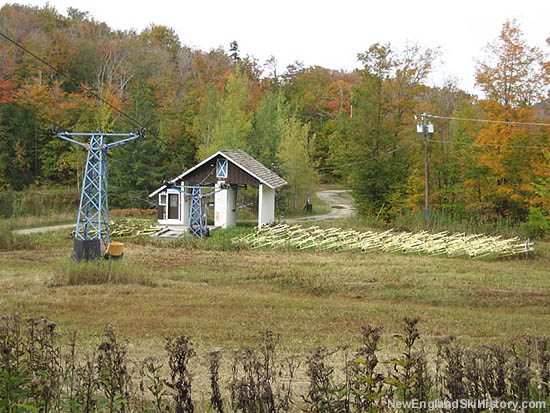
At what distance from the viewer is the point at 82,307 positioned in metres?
11.2

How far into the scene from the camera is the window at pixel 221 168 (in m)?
29.2

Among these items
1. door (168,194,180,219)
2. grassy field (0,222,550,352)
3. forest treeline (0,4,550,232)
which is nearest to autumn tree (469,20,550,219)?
forest treeline (0,4,550,232)

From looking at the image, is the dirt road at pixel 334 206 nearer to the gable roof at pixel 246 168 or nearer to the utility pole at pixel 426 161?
the gable roof at pixel 246 168

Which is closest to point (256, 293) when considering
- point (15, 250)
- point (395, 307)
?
point (395, 307)

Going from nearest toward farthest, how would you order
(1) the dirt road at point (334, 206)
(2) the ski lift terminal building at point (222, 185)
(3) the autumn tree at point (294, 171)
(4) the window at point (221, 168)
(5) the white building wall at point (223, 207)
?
1. (2) the ski lift terminal building at point (222, 185)
2. (5) the white building wall at point (223, 207)
3. (4) the window at point (221, 168)
4. (1) the dirt road at point (334, 206)
5. (3) the autumn tree at point (294, 171)

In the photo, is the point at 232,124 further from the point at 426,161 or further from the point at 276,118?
the point at 426,161

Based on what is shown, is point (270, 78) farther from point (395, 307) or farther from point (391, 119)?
point (395, 307)

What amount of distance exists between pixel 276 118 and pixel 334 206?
353 inches

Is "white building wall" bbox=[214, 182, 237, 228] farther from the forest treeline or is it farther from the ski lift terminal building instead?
the forest treeline

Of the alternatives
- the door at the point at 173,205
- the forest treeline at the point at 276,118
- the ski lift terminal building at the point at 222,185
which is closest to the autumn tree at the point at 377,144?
the forest treeline at the point at 276,118

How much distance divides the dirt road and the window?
9390 millimetres

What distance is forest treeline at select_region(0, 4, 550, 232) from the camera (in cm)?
2806

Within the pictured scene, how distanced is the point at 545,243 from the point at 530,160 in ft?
15.5

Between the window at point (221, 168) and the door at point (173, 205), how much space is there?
312 centimetres
